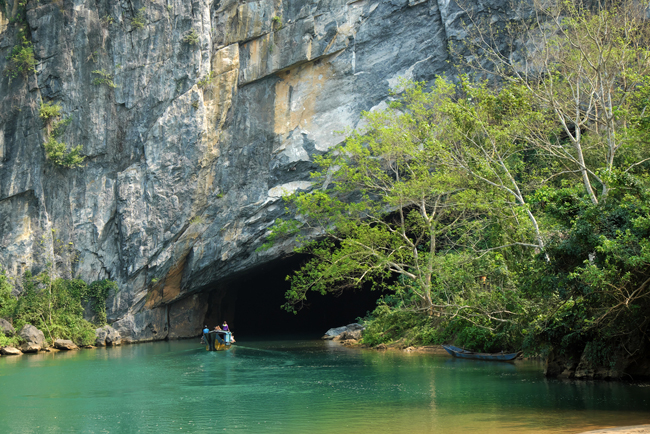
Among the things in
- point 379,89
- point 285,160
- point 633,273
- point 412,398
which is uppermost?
point 379,89

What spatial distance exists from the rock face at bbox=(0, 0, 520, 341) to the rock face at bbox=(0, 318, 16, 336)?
3.48 metres

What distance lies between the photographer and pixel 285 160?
26.4 meters

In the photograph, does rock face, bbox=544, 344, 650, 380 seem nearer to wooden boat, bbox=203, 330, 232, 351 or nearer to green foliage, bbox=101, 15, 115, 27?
wooden boat, bbox=203, 330, 232, 351

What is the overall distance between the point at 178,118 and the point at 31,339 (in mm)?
11682

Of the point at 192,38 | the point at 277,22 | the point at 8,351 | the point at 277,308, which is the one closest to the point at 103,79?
the point at 192,38

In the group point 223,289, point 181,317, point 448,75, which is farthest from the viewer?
point 223,289

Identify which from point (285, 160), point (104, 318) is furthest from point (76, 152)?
point (285, 160)

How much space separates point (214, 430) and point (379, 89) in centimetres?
1941

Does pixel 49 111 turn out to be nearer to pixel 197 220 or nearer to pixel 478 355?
pixel 197 220

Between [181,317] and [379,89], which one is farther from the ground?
[379,89]

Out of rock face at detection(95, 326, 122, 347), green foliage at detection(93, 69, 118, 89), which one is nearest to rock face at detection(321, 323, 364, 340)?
rock face at detection(95, 326, 122, 347)

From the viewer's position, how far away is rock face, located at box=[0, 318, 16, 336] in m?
24.9

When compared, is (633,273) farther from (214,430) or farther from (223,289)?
(223,289)

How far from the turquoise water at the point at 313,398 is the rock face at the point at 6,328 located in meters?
6.39
